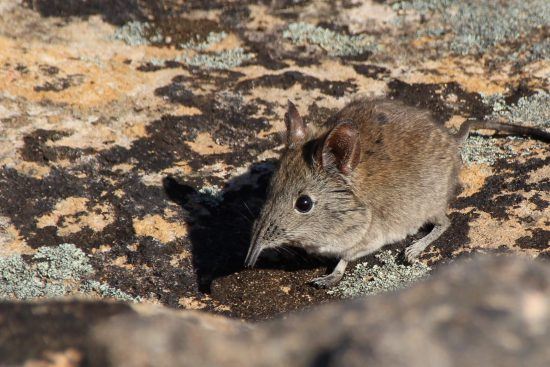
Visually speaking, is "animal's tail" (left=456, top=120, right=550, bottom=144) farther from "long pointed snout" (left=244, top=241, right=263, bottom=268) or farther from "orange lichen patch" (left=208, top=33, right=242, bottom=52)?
"orange lichen patch" (left=208, top=33, right=242, bottom=52)

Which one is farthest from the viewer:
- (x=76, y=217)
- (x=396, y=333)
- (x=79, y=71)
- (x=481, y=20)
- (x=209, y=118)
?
(x=481, y=20)

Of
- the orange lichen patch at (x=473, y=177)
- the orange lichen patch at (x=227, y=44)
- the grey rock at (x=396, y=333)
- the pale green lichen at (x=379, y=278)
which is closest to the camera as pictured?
the grey rock at (x=396, y=333)

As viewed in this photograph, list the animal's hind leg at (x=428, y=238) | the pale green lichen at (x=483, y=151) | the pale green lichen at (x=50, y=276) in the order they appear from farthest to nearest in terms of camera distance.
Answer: the pale green lichen at (x=483, y=151)
the animal's hind leg at (x=428, y=238)
the pale green lichen at (x=50, y=276)

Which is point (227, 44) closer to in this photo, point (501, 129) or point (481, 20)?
point (481, 20)

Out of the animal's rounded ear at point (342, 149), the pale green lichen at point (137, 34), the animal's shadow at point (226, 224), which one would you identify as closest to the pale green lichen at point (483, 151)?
the animal's rounded ear at point (342, 149)

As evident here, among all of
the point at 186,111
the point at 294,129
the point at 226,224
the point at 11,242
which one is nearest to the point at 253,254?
the point at 226,224

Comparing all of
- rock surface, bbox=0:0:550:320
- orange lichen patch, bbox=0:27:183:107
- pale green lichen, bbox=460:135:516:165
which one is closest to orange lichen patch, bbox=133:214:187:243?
rock surface, bbox=0:0:550:320

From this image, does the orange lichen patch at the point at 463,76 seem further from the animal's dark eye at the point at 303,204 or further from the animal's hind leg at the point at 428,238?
the animal's dark eye at the point at 303,204

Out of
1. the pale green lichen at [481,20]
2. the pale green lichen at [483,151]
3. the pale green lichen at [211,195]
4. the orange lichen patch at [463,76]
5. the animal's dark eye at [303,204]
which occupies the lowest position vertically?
the pale green lichen at [211,195]

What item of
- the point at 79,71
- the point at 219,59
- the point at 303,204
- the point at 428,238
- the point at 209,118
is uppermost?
the point at 219,59
